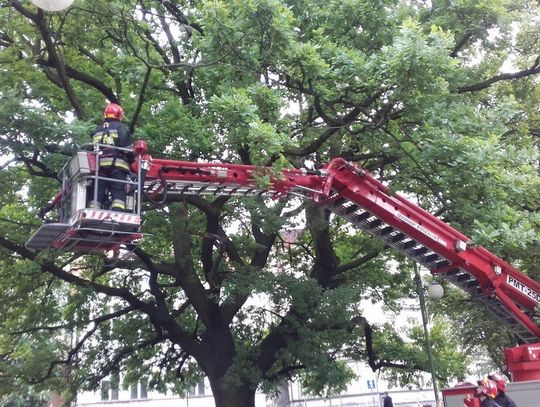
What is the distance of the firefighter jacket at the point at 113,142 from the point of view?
7496mm

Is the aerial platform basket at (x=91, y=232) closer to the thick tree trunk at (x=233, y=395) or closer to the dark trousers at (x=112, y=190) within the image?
the dark trousers at (x=112, y=190)

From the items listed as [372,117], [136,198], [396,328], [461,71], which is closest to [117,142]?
[136,198]

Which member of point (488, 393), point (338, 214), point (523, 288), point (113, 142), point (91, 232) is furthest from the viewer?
point (523, 288)

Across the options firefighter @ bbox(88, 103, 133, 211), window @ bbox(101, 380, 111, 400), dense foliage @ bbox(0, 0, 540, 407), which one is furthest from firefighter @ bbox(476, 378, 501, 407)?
window @ bbox(101, 380, 111, 400)

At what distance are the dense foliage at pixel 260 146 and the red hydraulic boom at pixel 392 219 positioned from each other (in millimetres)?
503

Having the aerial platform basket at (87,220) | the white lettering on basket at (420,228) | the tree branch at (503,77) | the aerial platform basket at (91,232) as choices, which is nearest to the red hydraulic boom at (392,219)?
the white lettering on basket at (420,228)

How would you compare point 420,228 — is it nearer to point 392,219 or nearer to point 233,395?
point 392,219

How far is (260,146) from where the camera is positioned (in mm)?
9016

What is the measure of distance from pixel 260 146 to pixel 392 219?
2.94 m

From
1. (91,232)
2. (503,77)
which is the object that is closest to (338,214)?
(91,232)

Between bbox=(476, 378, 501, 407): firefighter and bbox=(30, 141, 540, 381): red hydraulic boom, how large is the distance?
2725mm

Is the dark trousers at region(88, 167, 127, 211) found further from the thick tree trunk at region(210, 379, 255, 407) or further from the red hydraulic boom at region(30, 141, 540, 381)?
the thick tree trunk at region(210, 379, 255, 407)

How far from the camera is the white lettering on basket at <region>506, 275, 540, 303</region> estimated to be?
441 inches

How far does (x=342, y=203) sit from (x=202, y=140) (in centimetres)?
281
